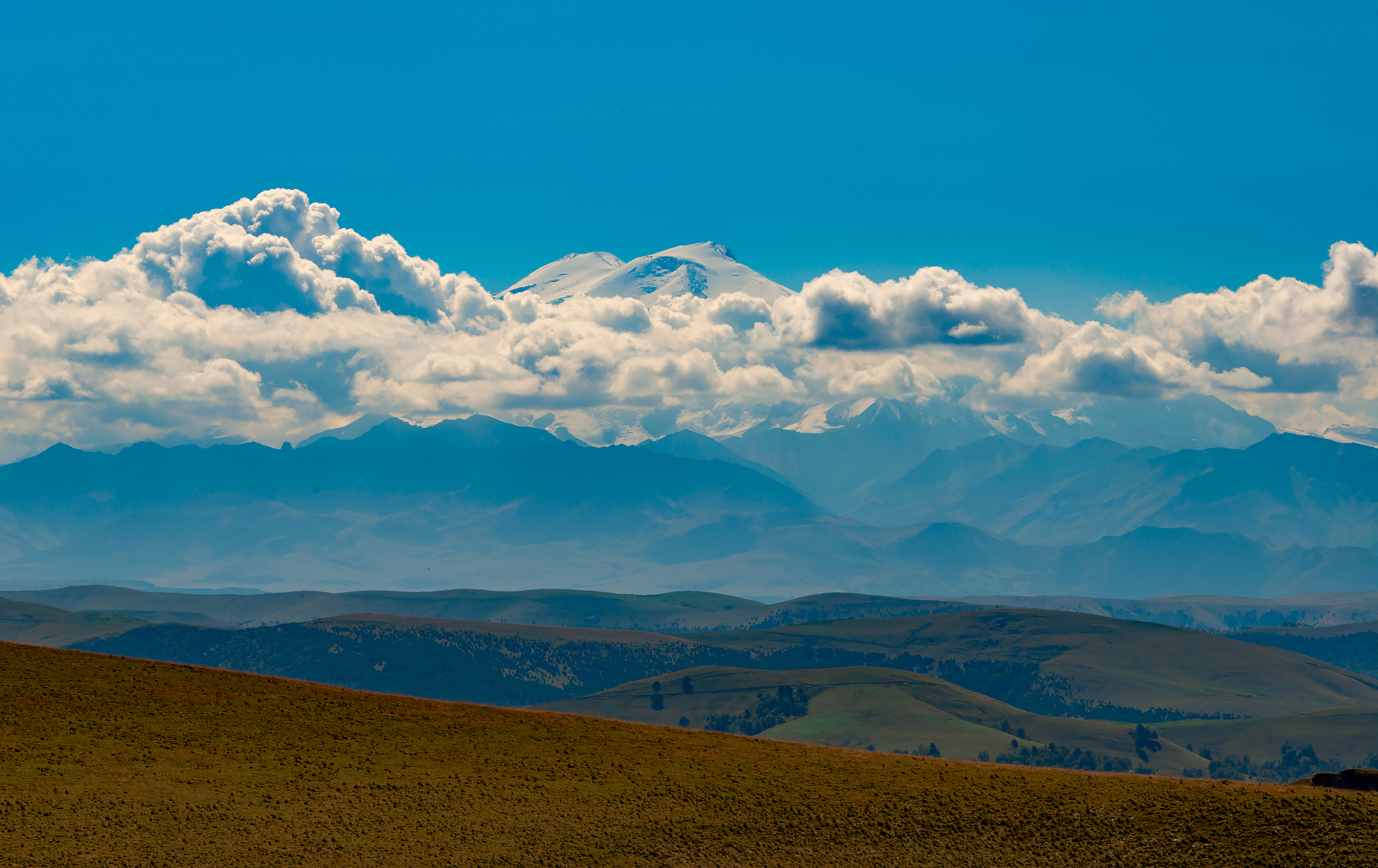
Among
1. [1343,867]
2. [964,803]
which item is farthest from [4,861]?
[1343,867]

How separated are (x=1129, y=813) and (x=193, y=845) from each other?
69.2m

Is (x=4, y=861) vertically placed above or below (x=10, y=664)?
below

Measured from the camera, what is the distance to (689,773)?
104m

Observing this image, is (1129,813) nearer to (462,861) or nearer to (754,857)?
(754,857)

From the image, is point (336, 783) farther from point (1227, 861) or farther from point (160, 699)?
point (1227, 861)

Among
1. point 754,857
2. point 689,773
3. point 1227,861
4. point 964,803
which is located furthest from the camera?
point 689,773

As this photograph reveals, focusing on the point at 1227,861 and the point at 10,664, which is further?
the point at 10,664

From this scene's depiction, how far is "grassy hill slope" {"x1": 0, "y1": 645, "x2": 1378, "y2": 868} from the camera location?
81938 millimetres

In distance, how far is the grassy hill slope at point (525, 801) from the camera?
8194 cm

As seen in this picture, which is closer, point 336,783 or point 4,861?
point 4,861

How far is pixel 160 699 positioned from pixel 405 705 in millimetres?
23677

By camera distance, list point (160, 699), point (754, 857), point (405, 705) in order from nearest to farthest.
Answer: point (754, 857)
point (160, 699)
point (405, 705)

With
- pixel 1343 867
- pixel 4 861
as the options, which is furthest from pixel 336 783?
pixel 1343 867

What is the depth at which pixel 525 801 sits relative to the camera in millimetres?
94438
